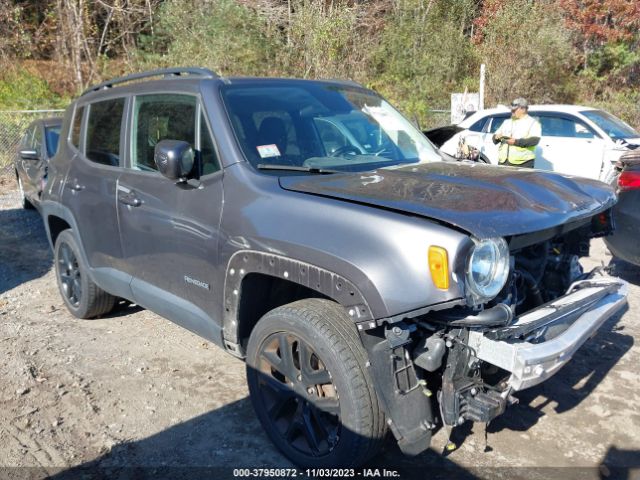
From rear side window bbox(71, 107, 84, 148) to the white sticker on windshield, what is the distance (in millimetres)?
2233

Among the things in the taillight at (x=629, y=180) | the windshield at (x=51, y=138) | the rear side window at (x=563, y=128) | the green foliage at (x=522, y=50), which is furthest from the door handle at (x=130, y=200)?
the green foliage at (x=522, y=50)

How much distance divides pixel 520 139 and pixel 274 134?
561 centimetres

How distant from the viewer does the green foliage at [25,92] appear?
17375 millimetres

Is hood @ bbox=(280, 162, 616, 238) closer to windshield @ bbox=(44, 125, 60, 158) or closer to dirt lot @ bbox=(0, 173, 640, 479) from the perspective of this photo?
dirt lot @ bbox=(0, 173, 640, 479)

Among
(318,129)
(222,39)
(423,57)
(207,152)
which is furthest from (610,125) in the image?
(222,39)

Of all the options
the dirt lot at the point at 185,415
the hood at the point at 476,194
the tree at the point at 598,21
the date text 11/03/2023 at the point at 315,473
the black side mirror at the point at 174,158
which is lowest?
the dirt lot at the point at 185,415

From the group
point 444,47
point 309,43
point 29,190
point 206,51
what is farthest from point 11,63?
point 444,47

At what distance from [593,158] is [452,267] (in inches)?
354

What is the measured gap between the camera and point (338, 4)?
18.4m

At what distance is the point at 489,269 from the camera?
2650 millimetres

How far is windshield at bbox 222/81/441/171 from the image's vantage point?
365cm

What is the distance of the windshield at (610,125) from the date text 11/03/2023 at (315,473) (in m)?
8.93

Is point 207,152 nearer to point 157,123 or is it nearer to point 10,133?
point 157,123

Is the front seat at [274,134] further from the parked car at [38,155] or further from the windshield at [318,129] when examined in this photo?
the parked car at [38,155]
